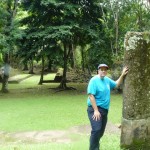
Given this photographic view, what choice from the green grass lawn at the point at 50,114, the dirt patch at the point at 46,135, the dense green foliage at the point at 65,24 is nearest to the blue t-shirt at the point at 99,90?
the green grass lawn at the point at 50,114

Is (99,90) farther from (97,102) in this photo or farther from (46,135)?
(46,135)

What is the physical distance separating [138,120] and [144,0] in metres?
13.1

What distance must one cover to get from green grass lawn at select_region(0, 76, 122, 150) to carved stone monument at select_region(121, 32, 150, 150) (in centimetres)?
49

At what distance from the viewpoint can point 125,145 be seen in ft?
20.2

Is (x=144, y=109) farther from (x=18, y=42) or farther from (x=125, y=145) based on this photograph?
(x=18, y=42)

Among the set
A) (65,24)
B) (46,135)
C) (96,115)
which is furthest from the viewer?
(65,24)

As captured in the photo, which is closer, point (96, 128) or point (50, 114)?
point (96, 128)

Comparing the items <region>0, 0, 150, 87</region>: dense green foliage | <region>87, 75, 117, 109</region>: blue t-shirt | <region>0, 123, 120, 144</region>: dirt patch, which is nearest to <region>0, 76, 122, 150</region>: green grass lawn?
<region>0, 123, 120, 144</region>: dirt patch

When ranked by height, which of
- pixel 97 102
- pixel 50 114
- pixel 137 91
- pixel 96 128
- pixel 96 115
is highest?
pixel 137 91

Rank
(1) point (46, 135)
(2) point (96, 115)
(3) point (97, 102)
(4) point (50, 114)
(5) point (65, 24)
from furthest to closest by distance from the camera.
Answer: (5) point (65, 24) → (4) point (50, 114) → (1) point (46, 135) → (3) point (97, 102) → (2) point (96, 115)

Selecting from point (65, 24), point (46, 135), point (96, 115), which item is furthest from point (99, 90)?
point (65, 24)

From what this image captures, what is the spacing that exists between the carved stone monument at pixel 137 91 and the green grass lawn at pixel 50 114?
489 millimetres

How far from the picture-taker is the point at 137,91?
6016 mm

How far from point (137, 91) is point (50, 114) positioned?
7.36m
